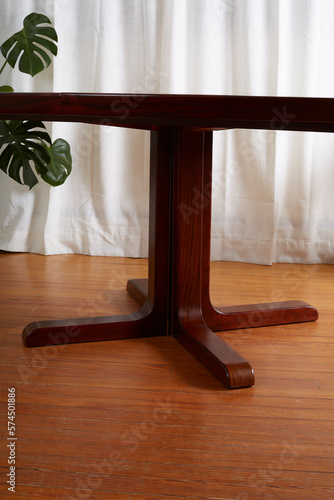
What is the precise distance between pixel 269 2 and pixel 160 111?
4.97ft

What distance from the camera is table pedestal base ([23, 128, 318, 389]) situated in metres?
1.39

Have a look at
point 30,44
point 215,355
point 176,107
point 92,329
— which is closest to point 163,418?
point 215,355

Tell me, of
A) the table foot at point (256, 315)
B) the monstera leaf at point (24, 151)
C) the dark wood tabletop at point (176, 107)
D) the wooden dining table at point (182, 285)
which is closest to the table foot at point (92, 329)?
the wooden dining table at point (182, 285)

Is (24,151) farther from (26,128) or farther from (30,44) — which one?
(30,44)

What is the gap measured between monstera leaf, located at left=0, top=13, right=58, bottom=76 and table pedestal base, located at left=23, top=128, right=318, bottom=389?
100 cm

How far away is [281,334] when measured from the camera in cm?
150


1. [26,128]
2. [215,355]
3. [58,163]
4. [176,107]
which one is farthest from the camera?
[58,163]

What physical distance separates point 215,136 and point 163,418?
5.04 ft

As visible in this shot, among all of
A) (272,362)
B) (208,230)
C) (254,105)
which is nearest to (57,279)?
(208,230)

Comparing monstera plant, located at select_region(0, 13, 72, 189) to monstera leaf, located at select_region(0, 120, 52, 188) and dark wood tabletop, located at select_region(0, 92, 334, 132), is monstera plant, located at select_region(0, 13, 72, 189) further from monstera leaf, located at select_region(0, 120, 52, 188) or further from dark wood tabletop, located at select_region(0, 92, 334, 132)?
dark wood tabletop, located at select_region(0, 92, 334, 132)

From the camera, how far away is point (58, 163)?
2.25 m

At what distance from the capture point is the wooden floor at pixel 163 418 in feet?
2.72

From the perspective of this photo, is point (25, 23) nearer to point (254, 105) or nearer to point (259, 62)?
point (259, 62)

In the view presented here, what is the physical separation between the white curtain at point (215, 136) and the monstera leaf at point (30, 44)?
152mm
